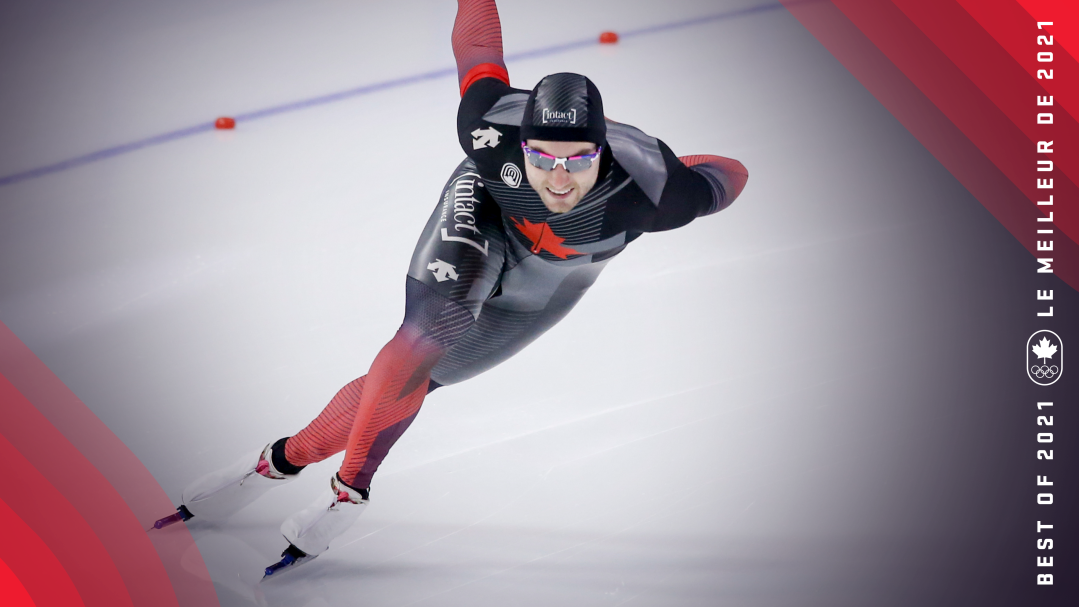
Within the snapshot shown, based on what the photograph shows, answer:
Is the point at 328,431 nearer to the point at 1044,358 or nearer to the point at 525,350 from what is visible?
the point at 525,350

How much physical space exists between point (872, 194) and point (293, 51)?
10.3 feet

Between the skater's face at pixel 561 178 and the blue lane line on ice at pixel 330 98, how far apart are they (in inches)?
113

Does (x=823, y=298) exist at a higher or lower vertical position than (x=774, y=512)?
higher

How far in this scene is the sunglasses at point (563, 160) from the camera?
2.12 metres

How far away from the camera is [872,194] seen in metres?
4.14

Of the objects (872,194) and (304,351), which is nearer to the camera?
(304,351)

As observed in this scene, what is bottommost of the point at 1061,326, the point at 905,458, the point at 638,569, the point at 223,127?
the point at 638,569

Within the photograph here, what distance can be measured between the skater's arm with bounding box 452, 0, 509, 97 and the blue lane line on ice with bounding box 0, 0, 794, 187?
2.46 meters

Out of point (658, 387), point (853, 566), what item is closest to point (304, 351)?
point (658, 387)

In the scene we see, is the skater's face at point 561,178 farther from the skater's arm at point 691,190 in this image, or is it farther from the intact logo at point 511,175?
the skater's arm at point 691,190

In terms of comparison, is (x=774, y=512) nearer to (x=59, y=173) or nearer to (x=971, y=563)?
(x=971, y=563)

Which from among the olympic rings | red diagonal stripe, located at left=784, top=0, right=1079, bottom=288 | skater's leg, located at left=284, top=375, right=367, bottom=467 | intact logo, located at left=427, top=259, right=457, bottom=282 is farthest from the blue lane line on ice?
the olympic rings

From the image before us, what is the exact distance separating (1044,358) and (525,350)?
175cm

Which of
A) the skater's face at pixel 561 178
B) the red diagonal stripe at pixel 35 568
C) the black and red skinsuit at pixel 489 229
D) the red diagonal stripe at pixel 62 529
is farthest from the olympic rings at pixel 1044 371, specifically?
the red diagonal stripe at pixel 35 568
